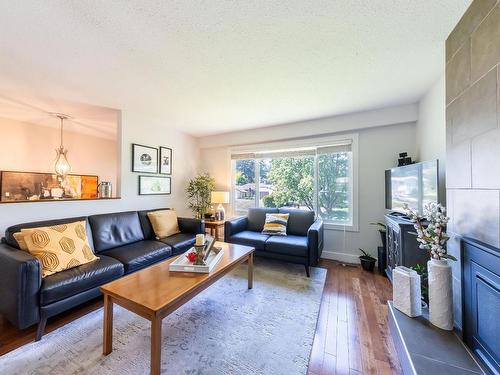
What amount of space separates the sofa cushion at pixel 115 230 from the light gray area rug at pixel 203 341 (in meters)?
0.85

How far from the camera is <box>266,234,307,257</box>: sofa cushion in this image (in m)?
2.70

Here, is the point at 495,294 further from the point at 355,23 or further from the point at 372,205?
the point at 372,205

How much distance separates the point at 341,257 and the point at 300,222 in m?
0.88

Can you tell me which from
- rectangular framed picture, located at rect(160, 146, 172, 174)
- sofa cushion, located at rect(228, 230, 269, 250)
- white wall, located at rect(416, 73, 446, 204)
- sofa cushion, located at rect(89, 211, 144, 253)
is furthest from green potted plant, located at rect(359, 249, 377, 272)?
rectangular framed picture, located at rect(160, 146, 172, 174)

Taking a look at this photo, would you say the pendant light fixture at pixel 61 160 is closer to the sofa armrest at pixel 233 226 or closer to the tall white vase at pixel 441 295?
the sofa armrest at pixel 233 226

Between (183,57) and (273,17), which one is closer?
(273,17)

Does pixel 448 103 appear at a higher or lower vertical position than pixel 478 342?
higher

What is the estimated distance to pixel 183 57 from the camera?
1840 mm

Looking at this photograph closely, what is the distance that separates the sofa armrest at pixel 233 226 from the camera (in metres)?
3.27

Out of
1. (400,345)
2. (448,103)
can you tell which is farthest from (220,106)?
(400,345)

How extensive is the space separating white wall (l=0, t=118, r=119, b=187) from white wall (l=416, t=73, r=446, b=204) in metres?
4.18

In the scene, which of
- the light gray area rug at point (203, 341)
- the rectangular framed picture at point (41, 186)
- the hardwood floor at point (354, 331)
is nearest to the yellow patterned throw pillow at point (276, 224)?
the hardwood floor at point (354, 331)

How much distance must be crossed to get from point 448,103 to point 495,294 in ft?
4.57

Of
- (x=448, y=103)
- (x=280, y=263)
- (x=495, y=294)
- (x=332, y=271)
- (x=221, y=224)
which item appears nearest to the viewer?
(x=495, y=294)
